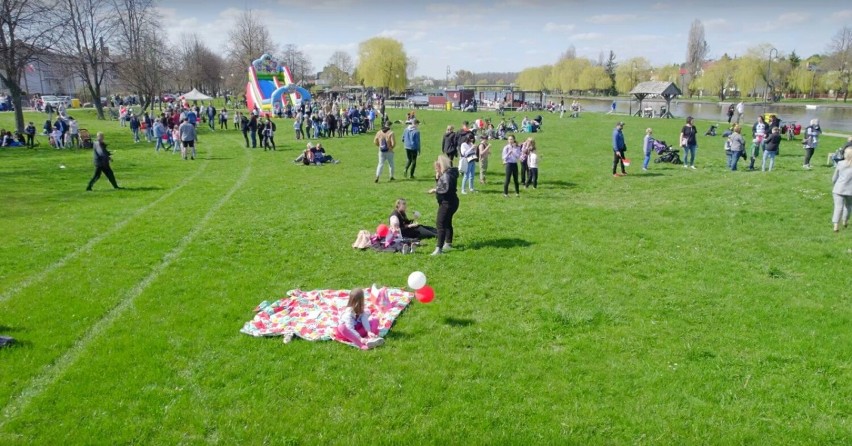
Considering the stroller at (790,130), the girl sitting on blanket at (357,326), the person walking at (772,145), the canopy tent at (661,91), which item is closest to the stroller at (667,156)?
the person walking at (772,145)

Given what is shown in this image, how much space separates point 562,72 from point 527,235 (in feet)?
360

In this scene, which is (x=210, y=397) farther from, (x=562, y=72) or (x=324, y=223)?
(x=562, y=72)

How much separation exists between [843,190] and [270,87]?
46470 mm

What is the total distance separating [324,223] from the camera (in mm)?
12531

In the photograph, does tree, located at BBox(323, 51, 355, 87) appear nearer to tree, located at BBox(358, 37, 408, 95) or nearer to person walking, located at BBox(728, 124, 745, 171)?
tree, located at BBox(358, 37, 408, 95)

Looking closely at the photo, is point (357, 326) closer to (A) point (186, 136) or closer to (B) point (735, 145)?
(B) point (735, 145)

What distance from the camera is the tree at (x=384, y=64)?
88688mm

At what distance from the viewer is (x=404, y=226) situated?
10914 millimetres

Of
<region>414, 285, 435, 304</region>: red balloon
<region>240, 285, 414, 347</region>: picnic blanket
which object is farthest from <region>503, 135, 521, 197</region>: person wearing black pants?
<region>414, 285, 435, 304</region>: red balloon

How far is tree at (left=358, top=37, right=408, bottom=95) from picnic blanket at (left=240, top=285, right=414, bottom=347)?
8428 centimetres

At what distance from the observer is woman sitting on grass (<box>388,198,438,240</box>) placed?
10631mm

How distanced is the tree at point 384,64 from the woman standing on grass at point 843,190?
269 feet

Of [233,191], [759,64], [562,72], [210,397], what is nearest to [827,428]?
[210,397]

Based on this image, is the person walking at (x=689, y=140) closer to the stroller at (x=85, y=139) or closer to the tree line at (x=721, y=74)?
the stroller at (x=85, y=139)
